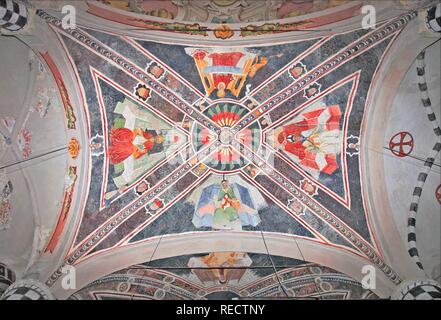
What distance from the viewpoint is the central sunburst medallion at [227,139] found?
1009cm

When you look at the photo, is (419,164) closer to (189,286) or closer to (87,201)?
(189,286)

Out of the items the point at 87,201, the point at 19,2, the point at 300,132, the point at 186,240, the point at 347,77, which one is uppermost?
the point at 19,2

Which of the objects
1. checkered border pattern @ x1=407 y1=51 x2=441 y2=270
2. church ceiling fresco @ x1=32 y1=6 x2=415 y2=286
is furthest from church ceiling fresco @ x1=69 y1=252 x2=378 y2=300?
checkered border pattern @ x1=407 y1=51 x2=441 y2=270

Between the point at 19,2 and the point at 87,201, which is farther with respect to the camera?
the point at 87,201

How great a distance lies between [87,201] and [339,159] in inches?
194

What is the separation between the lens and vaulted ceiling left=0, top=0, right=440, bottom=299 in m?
8.91

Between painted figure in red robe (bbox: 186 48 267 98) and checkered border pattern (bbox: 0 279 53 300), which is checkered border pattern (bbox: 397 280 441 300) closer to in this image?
painted figure in red robe (bbox: 186 48 267 98)

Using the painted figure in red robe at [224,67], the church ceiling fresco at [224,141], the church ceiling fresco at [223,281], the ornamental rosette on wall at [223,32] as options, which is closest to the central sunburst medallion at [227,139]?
the church ceiling fresco at [224,141]

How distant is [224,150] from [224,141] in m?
0.18

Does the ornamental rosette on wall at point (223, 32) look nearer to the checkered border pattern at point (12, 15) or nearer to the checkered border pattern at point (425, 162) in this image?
the checkered border pattern at point (12, 15)

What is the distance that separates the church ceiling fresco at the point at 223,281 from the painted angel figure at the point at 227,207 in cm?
65

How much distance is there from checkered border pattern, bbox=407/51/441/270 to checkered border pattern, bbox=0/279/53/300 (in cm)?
621

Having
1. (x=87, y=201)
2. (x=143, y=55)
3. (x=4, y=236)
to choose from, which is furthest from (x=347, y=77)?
(x=4, y=236)

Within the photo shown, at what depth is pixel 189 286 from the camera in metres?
9.34
